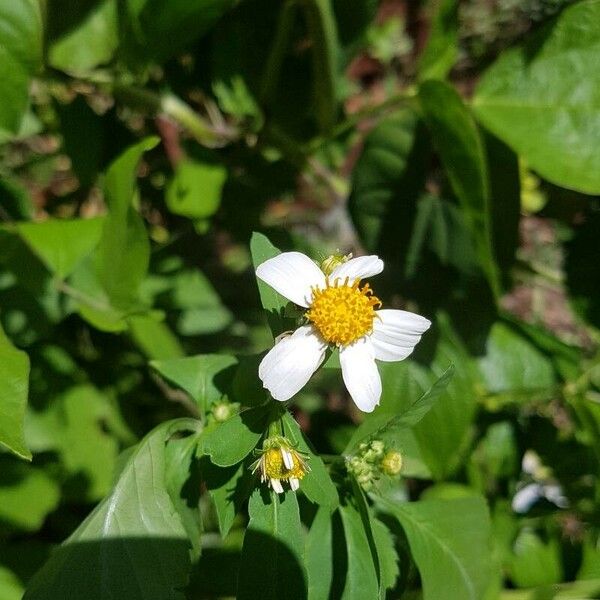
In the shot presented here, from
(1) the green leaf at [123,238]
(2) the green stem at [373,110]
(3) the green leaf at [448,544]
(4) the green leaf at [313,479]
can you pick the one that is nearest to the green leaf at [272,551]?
(4) the green leaf at [313,479]

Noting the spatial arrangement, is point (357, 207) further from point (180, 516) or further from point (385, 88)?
point (385, 88)

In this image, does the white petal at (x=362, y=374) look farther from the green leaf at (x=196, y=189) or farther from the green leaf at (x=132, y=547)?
the green leaf at (x=196, y=189)

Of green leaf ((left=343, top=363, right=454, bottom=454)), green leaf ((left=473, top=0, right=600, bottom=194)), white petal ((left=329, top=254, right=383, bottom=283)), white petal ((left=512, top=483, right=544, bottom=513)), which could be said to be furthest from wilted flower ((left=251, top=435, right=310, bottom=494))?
white petal ((left=512, top=483, right=544, bottom=513))

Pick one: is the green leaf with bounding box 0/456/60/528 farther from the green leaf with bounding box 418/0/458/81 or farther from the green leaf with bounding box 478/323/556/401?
the green leaf with bounding box 418/0/458/81

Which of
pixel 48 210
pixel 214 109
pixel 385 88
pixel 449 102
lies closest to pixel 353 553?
pixel 449 102

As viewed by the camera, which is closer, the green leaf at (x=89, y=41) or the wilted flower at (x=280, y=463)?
the wilted flower at (x=280, y=463)

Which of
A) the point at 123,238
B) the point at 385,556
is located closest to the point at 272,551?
the point at 385,556

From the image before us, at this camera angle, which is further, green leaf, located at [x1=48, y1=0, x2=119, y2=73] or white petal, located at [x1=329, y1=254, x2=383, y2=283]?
green leaf, located at [x1=48, y1=0, x2=119, y2=73]
